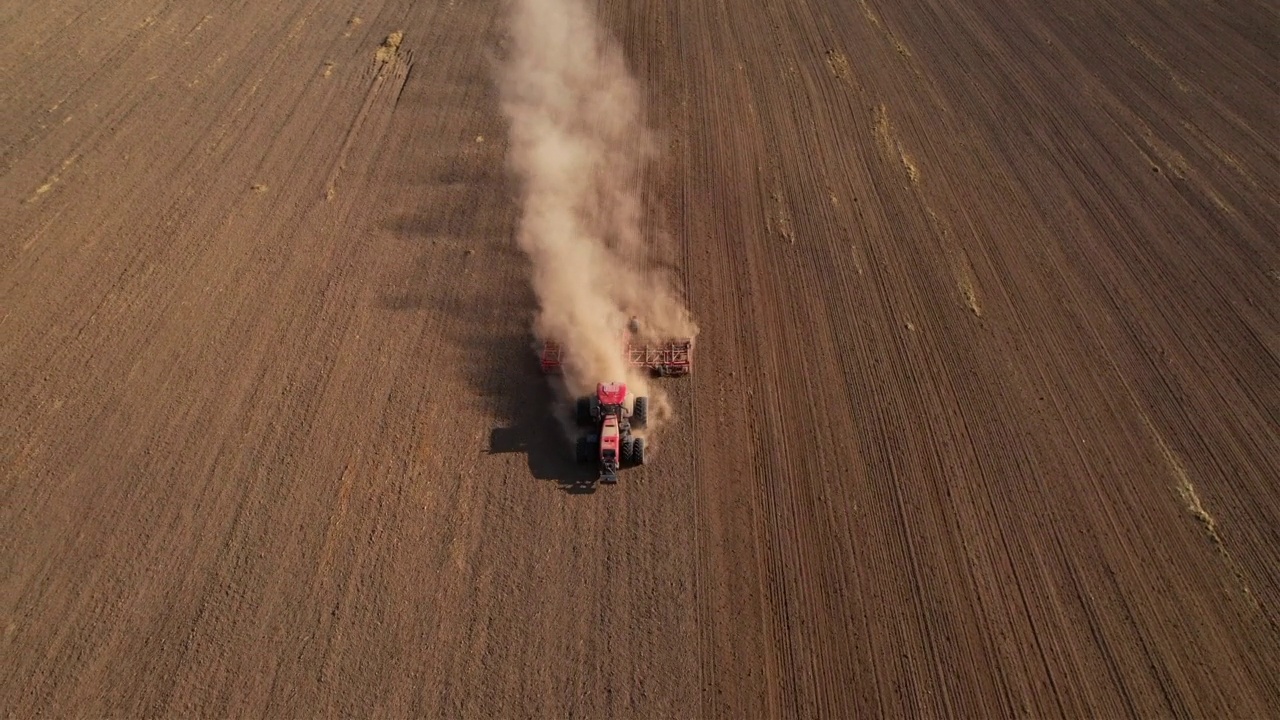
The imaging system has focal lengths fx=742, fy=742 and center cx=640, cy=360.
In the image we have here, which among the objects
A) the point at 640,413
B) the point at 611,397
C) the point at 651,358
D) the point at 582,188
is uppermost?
the point at 582,188

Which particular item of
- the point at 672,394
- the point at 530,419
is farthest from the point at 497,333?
the point at 672,394

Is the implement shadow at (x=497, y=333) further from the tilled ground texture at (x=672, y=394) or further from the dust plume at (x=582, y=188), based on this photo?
the dust plume at (x=582, y=188)

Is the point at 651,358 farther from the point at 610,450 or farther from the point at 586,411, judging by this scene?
the point at 610,450

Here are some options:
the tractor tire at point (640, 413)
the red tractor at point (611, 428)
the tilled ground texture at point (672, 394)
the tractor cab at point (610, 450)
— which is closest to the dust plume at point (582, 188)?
the tractor tire at point (640, 413)

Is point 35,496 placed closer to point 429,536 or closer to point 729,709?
point 429,536

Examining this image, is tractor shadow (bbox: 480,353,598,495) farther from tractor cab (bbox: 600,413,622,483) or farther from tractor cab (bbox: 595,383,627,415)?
tractor cab (bbox: 595,383,627,415)

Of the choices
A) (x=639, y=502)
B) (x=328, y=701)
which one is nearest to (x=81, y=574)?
(x=328, y=701)

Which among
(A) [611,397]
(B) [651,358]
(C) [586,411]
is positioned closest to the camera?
(A) [611,397]

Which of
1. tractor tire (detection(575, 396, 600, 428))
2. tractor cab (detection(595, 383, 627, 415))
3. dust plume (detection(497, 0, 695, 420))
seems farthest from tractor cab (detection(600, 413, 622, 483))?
dust plume (detection(497, 0, 695, 420))
